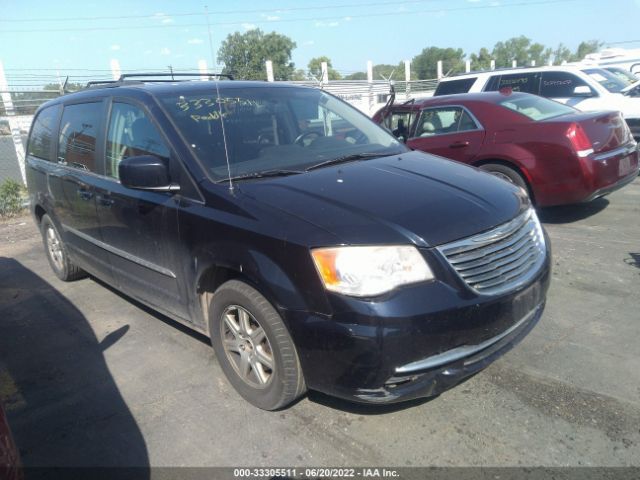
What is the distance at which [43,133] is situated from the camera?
16.5 feet

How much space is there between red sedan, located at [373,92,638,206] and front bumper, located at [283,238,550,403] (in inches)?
116

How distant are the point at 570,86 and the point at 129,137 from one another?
29.4 feet

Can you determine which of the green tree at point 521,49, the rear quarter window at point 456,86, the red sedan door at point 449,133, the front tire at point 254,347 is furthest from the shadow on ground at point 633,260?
the green tree at point 521,49

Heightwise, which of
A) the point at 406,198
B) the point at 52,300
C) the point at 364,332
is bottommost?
the point at 52,300

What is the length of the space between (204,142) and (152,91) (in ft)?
2.26

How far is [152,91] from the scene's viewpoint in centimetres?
351

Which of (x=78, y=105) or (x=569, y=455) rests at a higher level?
(x=78, y=105)

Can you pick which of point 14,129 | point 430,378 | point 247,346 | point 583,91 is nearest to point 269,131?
point 247,346

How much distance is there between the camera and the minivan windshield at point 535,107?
621cm

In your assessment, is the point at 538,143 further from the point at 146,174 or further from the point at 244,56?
the point at 244,56

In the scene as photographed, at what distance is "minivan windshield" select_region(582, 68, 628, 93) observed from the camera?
9.97 meters

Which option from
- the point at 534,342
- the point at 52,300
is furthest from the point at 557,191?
the point at 52,300

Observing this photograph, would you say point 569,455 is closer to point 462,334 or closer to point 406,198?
point 462,334

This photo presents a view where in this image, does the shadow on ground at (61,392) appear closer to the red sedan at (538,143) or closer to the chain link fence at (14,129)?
the red sedan at (538,143)
